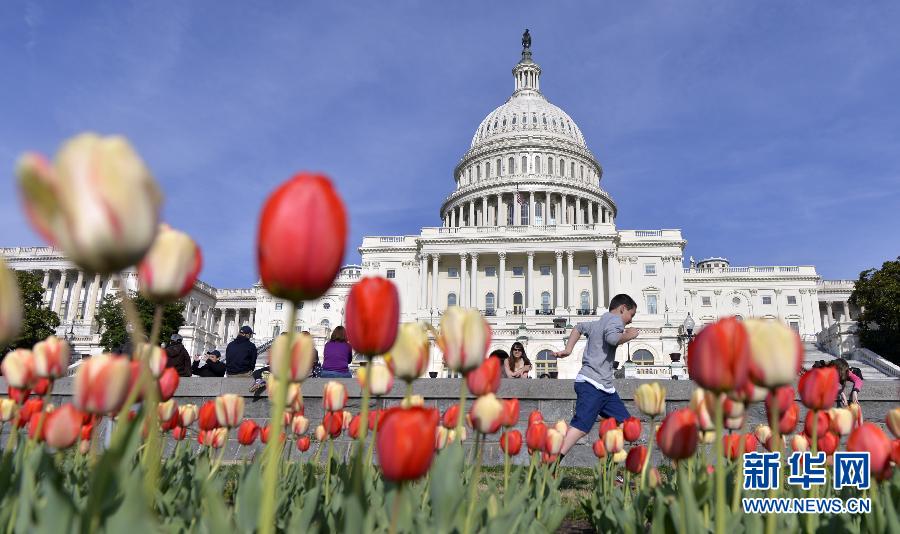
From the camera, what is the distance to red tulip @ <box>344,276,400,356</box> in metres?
1.51

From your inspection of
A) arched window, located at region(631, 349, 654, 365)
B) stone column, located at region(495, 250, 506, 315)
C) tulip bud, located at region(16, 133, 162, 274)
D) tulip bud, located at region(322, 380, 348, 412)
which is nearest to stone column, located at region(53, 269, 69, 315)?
stone column, located at region(495, 250, 506, 315)

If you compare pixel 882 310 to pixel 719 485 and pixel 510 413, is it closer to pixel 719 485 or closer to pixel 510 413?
pixel 510 413

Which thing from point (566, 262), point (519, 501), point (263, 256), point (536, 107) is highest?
point (536, 107)

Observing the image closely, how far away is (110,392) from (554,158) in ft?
270

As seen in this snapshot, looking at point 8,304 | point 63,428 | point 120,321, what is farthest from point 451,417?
point 120,321

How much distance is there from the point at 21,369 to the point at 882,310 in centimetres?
5269

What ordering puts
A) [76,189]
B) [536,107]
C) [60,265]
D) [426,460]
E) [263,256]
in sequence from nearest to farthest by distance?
[76,189], [263,256], [426,460], [60,265], [536,107]

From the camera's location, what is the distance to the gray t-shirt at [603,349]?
22.3ft

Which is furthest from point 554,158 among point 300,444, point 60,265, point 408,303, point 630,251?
point 300,444

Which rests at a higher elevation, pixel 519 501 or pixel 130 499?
pixel 130 499

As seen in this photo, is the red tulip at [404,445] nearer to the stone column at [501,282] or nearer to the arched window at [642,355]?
the arched window at [642,355]

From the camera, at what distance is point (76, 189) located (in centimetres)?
99

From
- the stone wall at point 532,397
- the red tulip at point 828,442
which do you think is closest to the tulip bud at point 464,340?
the red tulip at point 828,442

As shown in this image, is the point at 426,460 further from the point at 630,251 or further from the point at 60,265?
the point at 60,265
